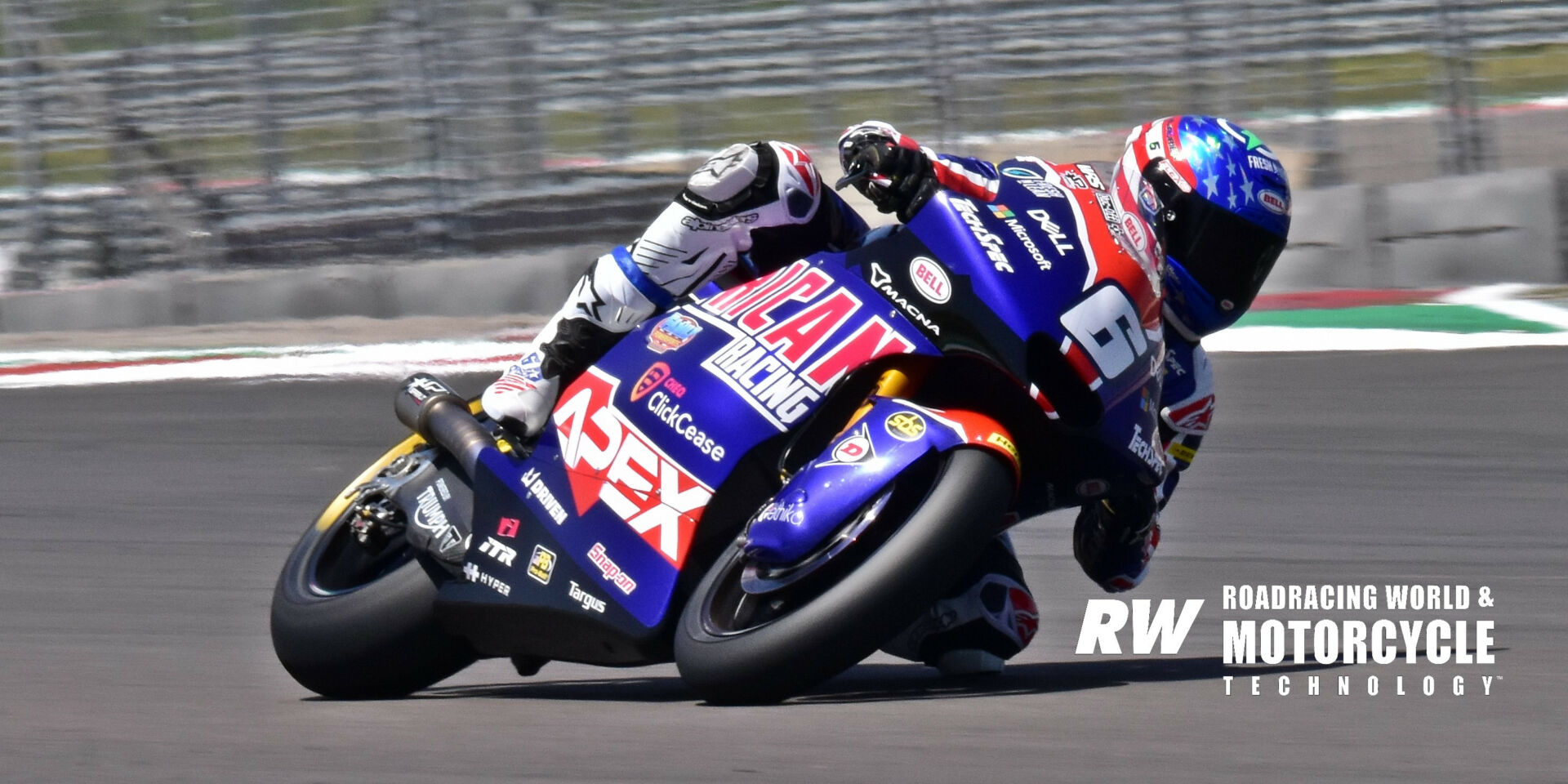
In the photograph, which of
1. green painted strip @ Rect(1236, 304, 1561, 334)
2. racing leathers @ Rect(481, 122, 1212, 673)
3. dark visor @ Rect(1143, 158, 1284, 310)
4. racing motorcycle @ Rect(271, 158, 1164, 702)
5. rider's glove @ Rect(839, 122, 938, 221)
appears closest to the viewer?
racing motorcycle @ Rect(271, 158, 1164, 702)

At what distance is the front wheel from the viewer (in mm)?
3371

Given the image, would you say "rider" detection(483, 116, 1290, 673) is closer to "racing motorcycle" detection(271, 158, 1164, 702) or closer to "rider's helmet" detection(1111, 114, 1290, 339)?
"rider's helmet" detection(1111, 114, 1290, 339)

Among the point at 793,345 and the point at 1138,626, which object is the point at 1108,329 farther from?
the point at 1138,626

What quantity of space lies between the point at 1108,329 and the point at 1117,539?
0.71 metres

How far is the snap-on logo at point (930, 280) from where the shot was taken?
12.4 ft

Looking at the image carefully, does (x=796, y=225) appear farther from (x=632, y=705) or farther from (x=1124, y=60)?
(x=1124, y=60)

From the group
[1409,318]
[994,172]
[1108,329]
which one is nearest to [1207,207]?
[994,172]

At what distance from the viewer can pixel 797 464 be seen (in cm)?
382

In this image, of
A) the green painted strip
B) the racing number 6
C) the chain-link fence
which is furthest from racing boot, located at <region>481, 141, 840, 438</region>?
the chain-link fence

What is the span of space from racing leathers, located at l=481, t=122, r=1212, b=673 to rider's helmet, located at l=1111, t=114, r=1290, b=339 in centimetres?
15

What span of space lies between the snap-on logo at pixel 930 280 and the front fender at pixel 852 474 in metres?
0.25

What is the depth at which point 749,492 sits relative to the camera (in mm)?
3832

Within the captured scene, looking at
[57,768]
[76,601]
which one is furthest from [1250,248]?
[76,601]

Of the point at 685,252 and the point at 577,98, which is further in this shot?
the point at 577,98
